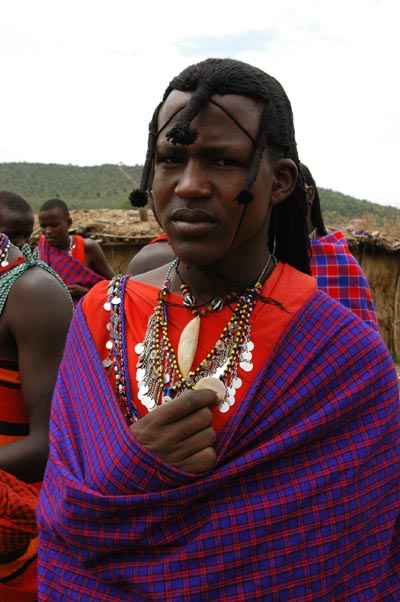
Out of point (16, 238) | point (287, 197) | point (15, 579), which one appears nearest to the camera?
point (287, 197)

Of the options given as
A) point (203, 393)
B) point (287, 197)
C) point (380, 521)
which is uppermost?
point (287, 197)

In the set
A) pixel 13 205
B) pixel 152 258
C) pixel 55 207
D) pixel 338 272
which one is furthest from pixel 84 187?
pixel 338 272

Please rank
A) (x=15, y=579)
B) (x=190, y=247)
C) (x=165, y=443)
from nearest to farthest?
1. (x=165, y=443)
2. (x=190, y=247)
3. (x=15, y=579)

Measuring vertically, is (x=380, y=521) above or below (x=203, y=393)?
below

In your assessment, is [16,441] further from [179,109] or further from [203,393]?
[179,109]

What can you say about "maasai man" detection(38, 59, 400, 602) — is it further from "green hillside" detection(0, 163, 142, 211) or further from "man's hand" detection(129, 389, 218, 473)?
"green hillside" detection(0, 163, 142, 211)

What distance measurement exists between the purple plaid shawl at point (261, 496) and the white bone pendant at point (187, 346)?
7.2 inches

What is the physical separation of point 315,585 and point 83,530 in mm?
561

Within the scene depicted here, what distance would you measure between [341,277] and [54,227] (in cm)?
445

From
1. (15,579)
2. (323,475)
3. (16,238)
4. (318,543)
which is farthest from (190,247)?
(16,238)

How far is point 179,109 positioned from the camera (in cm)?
151

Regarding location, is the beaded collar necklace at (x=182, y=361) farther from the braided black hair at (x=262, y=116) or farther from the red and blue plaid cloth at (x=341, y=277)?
the red and blue plaid cloth at (x=341, y=277)

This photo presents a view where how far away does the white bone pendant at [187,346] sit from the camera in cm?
152

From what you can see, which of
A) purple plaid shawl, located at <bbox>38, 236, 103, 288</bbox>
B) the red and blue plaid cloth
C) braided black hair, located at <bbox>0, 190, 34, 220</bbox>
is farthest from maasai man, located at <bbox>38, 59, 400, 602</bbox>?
purple plaid shawl, located at <bbox>38, 236, 103, 288</bbox>
